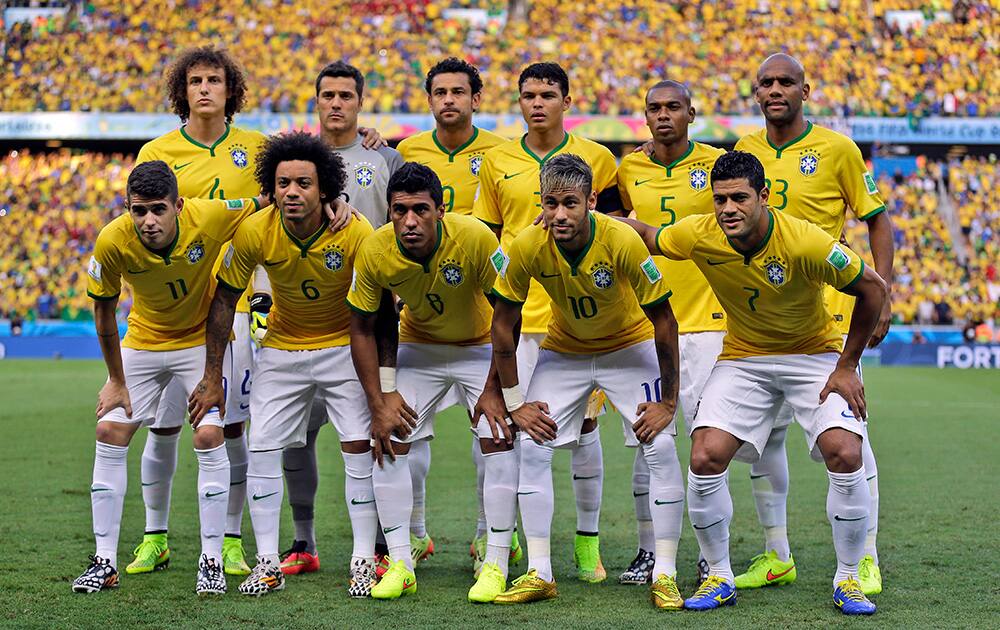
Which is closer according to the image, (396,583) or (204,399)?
(396,583)

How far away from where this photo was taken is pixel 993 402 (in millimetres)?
16250

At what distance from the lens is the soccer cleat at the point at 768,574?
586cm

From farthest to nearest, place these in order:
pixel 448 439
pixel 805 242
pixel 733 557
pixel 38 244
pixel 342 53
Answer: pixel 342 53
pixel 38 244
pixel 448 439
pixel 733 557
pixel 805 242

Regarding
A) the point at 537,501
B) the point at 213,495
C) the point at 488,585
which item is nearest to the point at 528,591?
the point at 488,585

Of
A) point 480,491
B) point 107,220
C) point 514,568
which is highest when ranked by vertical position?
point 107,220

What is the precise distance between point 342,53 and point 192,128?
24.5 metres

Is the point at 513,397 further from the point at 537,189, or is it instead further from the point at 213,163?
the point at 213,163

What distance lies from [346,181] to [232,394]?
4.31ft

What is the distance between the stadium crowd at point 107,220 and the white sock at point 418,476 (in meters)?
20.5

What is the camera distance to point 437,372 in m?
5.95

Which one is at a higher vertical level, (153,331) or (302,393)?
(153,331)

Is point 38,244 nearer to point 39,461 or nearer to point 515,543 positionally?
point 39,461

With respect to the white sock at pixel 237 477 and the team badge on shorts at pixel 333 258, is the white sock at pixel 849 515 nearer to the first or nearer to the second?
the team badge on shorts at pixel 333 258

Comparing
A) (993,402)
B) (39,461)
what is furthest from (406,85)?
(39,461)
